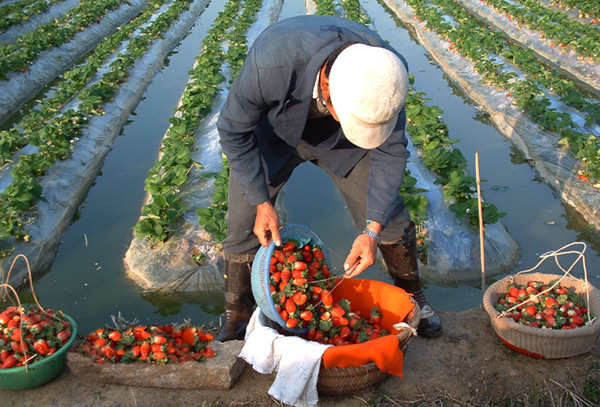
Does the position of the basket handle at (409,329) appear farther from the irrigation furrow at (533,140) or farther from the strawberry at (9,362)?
the irrigation furrow at (533,140)

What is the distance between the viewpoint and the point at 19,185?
173 inches

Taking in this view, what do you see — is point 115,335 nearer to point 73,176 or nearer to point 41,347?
point 41,347

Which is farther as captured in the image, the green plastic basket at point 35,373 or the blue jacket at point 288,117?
the green plastic basket at point 35,373

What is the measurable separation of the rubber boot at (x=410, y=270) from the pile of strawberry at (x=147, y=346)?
1035mm

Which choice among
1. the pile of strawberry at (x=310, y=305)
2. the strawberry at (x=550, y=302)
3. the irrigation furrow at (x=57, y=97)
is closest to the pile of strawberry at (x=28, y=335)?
the pile of strawberry at (x=310, y=305)

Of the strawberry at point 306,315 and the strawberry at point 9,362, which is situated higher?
the strawberry at point 306,315

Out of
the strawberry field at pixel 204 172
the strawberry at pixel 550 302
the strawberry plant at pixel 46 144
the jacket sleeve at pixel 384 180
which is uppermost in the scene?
the jacket sleeve at pixel 384 180

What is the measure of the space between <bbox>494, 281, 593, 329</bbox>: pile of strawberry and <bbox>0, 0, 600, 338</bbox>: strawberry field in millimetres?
844

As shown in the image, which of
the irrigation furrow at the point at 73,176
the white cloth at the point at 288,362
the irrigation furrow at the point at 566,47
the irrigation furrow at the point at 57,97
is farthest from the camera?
the irrigation furrow at the point at 566,47

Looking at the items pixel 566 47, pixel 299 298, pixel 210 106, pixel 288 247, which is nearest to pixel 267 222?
pixel 288 247

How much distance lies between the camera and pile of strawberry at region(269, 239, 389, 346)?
2.49 m

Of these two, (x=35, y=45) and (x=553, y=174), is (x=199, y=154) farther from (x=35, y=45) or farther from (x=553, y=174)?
(x=35, y=45)

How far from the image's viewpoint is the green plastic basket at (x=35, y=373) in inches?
93.4

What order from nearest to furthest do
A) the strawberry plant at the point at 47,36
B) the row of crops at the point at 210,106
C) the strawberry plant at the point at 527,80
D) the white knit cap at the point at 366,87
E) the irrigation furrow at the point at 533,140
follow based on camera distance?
the white knit cap at the point at 366,87 < the row of crops at the point at 210,106 < the irrigation furrow at the point at 533,140 < the strawberry plant at the point at 527,80 < the strawberry plant at the point at 47,36
